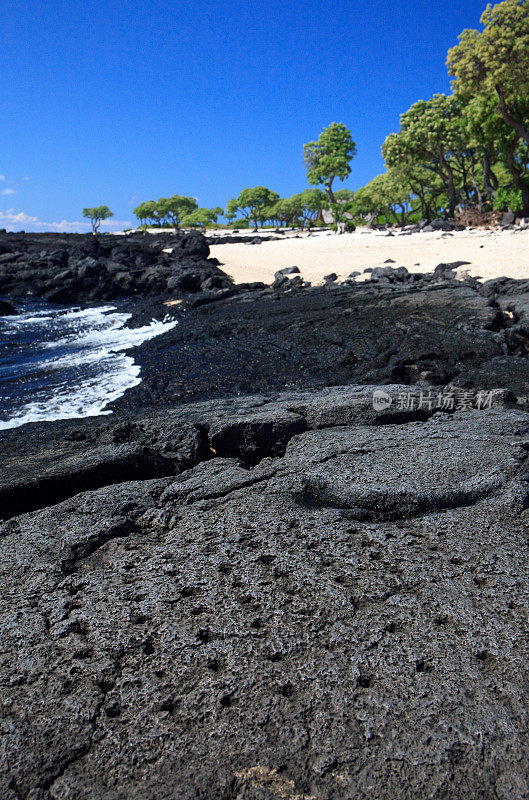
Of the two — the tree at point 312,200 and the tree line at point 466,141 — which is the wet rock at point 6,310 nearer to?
the tree line at point 466,141

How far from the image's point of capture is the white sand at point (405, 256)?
1902 centimetres

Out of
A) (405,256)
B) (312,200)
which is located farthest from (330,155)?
Result: (405,256)

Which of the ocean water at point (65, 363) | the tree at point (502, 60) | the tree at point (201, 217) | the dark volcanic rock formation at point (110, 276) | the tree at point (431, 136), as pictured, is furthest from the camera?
the tree at point (201, 217)

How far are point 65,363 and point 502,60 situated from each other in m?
27.2

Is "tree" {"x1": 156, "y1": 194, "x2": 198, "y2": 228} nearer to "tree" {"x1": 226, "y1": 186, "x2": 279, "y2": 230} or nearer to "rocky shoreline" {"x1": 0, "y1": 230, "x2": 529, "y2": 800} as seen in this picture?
"tree" {"x1": 226, "y1": 186, "x2": 279, "y2": 230}

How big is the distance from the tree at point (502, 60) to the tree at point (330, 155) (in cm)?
3398

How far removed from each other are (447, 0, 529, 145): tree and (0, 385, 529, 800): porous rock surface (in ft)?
95.3

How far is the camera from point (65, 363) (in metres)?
12.4

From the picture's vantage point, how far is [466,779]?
1.90m

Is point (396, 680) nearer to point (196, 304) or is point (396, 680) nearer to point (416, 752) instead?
point (416, 752)

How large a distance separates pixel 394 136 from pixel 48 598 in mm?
43251

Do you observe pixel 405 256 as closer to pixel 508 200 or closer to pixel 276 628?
pixel 508 200

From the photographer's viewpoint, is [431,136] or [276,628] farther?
[431,136]

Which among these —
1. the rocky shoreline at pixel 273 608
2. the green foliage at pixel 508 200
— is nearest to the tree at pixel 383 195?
the green foliage at pixel 508 200
